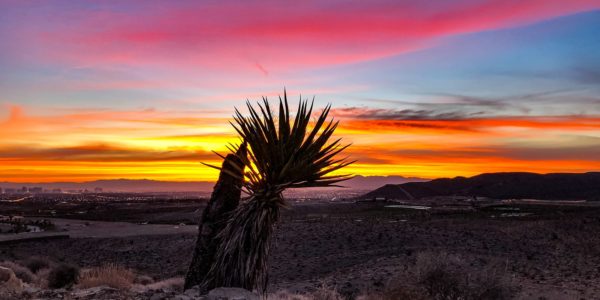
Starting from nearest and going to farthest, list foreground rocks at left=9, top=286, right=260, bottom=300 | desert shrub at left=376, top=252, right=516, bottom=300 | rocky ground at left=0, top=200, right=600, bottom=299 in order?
foreground rocks at left=9, top=286, right=260, bottom=300 < desert shrub at left=376, top=252, right=516, bottom=300 < rocky ground at left=0, top=200, right=600, bottom=299

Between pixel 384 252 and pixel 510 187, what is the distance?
98008mm

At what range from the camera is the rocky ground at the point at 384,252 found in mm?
19469

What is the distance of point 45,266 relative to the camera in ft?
78.7

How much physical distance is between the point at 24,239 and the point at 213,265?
110 feet

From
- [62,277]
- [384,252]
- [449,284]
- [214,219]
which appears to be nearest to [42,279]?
[62,277]

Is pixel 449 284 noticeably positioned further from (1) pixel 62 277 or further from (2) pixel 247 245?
(1) pixel 62 277

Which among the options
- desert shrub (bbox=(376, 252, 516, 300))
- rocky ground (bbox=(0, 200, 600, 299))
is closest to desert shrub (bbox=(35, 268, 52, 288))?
rocky ground (bbox=(0, 200, 600, 299))

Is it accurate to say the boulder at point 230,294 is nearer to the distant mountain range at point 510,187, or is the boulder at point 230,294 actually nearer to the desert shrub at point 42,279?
the desert shrub at point 42,279

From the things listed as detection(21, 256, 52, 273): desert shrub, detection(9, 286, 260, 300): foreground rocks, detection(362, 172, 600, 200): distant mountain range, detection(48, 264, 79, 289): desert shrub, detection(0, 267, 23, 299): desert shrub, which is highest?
detection(362, 172, 600, 200): distant mountain range

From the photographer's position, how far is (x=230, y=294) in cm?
1181

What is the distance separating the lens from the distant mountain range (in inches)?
4296

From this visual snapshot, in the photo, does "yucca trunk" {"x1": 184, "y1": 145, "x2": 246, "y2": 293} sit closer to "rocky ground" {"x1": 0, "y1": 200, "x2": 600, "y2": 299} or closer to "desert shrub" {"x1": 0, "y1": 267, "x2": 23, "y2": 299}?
"rocky ground" {"x1": 0, "y1": 200, "x2": 600, "y2": 299}

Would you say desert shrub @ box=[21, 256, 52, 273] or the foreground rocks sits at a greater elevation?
the foreground rocks

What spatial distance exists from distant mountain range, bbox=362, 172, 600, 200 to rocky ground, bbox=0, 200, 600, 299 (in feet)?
251
